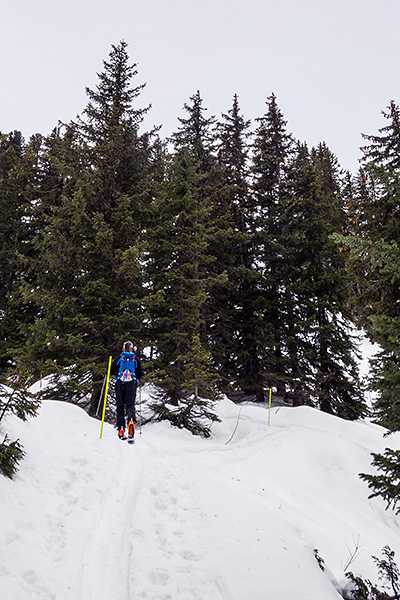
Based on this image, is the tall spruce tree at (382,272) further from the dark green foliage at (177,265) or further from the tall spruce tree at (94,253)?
the tall spruce tree at (94,253)

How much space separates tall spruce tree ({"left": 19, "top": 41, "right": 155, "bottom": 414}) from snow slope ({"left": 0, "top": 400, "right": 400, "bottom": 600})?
3084mm

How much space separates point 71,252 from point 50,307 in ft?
6.91

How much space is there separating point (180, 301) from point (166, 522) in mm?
8699

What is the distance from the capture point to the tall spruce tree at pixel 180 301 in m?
11.6

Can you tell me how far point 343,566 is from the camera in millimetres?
5148

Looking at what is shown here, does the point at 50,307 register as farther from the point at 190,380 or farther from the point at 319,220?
the point at 319,220

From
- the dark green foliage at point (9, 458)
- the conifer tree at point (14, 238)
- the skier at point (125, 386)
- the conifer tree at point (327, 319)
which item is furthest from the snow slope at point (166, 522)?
the conifer tree at point (14, 238)

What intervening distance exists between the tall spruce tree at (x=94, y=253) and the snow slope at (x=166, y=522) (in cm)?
308

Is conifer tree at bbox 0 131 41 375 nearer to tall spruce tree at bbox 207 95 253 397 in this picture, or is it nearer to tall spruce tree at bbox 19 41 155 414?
tall spruce tree at bbox 19 41 155 414

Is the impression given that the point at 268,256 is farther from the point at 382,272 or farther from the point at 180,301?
the point at 382,272

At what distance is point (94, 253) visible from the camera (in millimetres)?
12703

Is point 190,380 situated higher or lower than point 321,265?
lower

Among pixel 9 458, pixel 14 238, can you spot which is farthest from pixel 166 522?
pixel 14 238

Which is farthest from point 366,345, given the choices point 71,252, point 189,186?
point 71,252
